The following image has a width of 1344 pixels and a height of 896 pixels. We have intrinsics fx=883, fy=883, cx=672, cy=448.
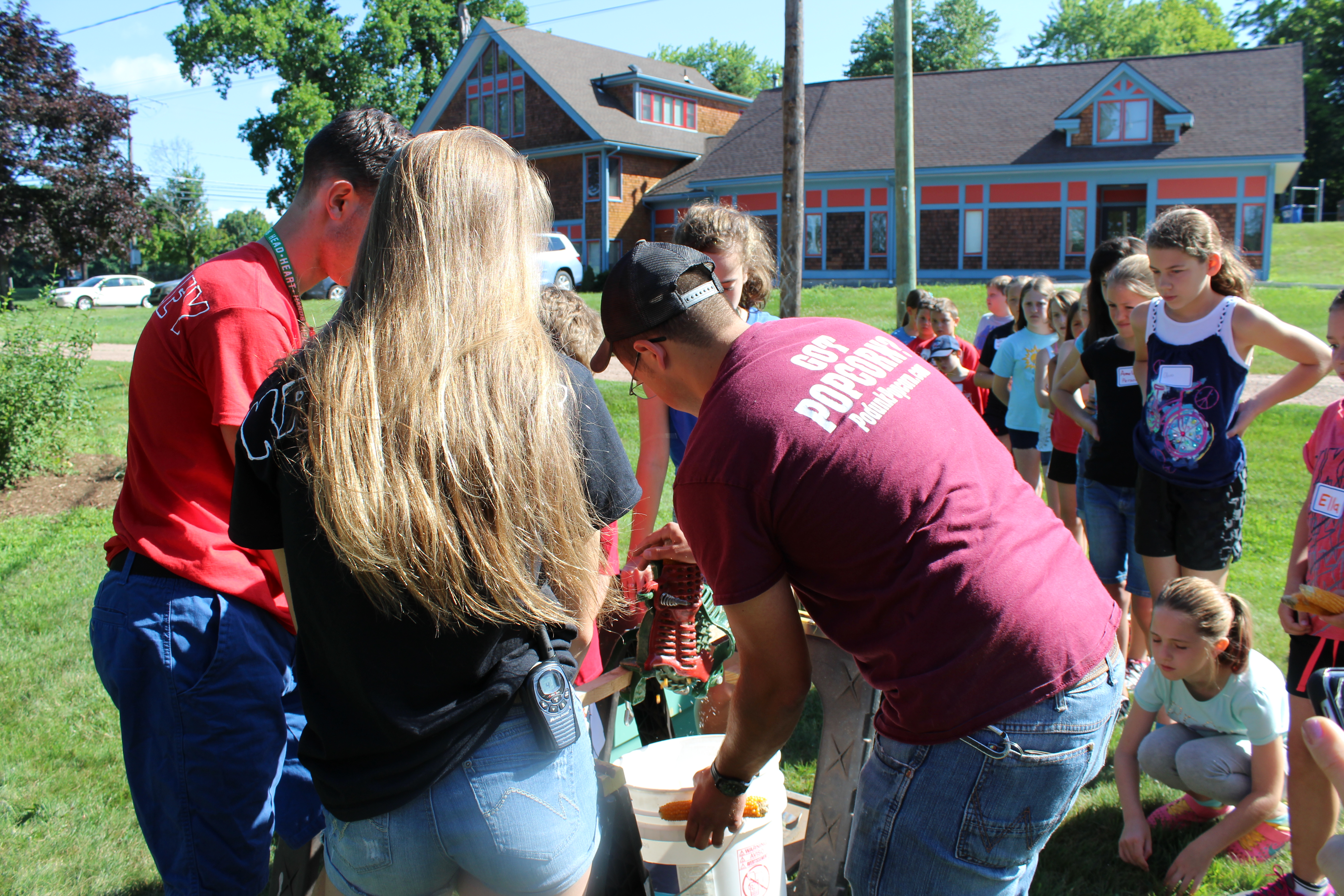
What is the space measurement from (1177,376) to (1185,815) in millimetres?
1676

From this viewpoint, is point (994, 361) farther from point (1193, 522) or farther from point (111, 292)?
point (111, 292)

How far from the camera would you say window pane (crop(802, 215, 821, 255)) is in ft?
97.8

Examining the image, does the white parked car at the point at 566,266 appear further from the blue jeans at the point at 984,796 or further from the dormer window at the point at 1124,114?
the blue jeans at the point at 984,796

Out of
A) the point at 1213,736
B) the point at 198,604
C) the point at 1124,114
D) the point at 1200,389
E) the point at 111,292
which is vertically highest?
the point at 1124,114

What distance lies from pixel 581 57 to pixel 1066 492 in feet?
114

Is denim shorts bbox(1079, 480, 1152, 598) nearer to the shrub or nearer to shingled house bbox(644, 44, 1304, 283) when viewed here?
the shrub

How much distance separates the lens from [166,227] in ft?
154

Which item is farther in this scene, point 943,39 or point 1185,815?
point 943,39

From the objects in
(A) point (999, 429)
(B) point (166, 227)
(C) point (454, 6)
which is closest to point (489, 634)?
(A) point (999, 429)

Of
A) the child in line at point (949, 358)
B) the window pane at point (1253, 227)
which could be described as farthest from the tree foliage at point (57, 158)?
the window pane at point (1253, 227)

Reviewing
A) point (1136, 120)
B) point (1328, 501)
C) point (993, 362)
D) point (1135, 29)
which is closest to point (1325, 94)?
point (1135, 29)

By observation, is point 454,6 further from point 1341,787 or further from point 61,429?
point 1341,787

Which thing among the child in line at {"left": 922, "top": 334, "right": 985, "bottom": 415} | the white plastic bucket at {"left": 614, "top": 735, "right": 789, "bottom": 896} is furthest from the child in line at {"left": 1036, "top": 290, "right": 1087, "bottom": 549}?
the white plastic bucket at {"left": 614, "top": 735, "right": 789, "bottom": 896}

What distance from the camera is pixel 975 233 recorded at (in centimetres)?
2803
